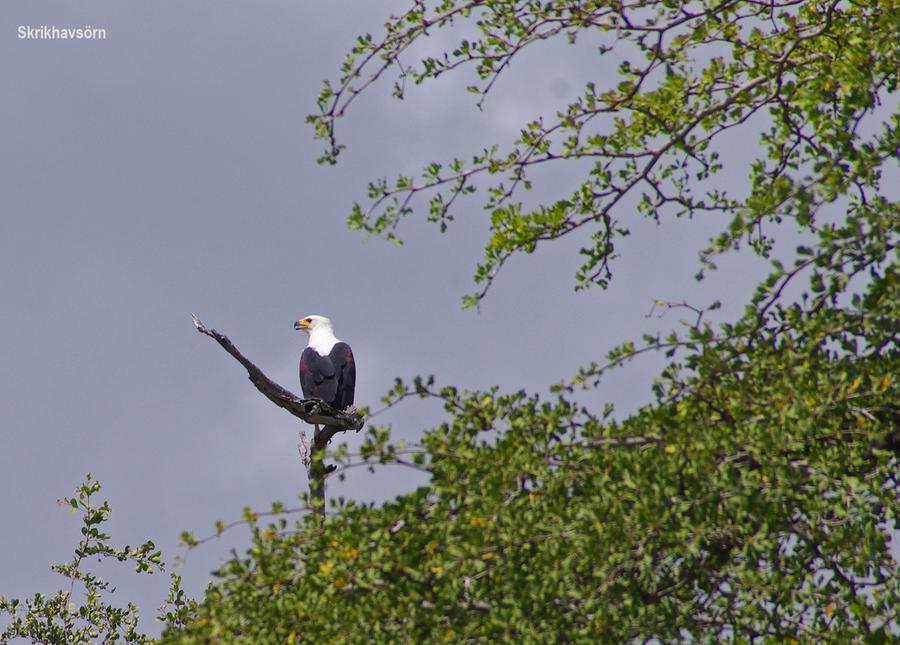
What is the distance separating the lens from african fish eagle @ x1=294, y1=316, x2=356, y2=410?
44.8 ft

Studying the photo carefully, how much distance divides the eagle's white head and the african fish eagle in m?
0.01

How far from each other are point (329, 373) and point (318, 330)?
2.09 meters

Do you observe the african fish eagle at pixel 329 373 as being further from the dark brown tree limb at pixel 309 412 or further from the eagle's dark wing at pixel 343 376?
the dark brown tree limb at pixel 309 412

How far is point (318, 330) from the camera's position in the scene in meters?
16.0

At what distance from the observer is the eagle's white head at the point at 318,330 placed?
49.9 ft

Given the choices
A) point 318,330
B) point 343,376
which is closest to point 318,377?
point 343,376

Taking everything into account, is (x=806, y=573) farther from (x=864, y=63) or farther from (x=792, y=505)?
(x=864, y=63)

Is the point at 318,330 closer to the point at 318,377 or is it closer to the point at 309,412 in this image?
the point at 318,377

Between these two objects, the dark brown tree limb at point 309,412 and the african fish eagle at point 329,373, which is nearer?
the dark brown tree limb at point 309,412

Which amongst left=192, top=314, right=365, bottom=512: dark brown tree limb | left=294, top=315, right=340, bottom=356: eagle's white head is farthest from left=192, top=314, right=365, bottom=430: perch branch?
left=294, top=315, right=340, bottom=356: eagle's white head

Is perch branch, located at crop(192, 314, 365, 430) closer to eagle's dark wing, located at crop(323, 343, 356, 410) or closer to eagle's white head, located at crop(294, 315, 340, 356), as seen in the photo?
eagle's dark wing, located at crop(323, 343, 356, 410)

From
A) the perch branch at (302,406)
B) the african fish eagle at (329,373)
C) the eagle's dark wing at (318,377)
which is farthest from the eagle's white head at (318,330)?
the perch branch at (302,406)

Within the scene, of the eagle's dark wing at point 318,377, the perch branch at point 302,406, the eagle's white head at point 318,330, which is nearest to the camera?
the perch branch at point 302,406

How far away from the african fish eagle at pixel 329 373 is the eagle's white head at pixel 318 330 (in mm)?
12
